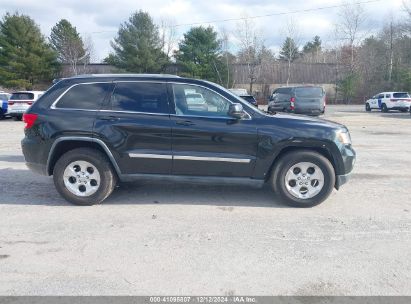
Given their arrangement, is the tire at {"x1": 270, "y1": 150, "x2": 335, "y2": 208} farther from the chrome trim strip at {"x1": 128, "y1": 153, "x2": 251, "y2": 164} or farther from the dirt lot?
the chrome trim strip at {"x1": 128, "y1": 153, "x2": 251, "y2": 164}

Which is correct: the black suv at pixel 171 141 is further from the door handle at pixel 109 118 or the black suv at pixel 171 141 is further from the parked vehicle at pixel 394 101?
the parked vehicle at pixel 394 101

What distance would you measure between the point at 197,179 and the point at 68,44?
1916 inches

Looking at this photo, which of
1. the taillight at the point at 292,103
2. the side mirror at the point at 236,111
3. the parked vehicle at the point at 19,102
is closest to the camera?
the side mirror at the point at 236,111

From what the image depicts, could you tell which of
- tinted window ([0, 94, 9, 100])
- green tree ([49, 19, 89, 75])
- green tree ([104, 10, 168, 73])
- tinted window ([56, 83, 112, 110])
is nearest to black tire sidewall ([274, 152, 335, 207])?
tinted window ([56, 83, 112, 110])

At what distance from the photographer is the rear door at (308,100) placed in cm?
1772

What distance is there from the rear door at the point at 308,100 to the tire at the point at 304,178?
1334cm

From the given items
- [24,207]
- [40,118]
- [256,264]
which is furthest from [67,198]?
[256,264]

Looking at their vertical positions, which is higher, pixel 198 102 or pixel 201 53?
pixel 201 53

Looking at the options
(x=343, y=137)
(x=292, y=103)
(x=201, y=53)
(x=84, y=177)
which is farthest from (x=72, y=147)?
(x=201, y=53)

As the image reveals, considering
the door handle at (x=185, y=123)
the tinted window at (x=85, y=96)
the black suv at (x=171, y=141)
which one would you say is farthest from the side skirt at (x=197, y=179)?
the tinted window at (x=85, y=96)

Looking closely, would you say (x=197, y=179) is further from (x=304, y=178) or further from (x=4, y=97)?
Result: (x=4, y=97)

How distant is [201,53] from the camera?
1799 inches

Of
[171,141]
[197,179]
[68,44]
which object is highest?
[68,44]

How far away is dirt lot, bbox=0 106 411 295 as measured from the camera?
10.1ft
